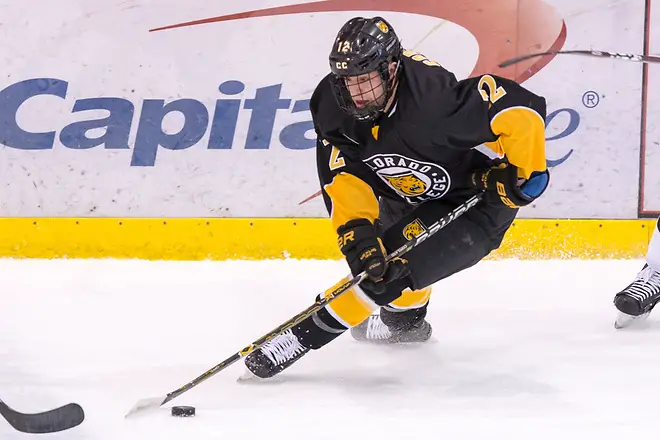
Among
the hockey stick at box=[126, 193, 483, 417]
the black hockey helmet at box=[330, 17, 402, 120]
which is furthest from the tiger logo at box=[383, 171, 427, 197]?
the black hockey helmet at box=[330, 17, 402, 120]

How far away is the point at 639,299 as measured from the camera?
2.91 metres

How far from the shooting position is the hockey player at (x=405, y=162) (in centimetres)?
226

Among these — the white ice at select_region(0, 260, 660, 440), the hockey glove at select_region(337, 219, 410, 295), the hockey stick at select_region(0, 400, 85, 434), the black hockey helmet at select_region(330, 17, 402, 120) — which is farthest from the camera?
the hockey glove at select_region(337, 219, 410, 295)

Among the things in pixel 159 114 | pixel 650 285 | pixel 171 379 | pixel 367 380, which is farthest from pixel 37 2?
pixel 650 285

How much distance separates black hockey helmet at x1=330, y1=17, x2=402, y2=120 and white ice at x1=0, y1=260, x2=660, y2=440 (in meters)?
0.72

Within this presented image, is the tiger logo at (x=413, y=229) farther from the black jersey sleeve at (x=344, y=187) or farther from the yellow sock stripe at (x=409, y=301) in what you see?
the yellow sock stripe at (x=409, y=301)

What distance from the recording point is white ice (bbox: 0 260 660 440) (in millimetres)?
2086

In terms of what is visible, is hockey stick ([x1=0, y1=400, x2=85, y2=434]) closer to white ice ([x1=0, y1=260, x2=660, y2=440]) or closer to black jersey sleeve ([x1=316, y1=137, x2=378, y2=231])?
white ice ([x1=0, y1=260, x2=660, y2=440])

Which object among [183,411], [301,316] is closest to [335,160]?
[301,316]

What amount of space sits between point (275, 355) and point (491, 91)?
0.87m

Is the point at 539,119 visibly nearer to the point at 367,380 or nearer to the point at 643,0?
the point at 367,380

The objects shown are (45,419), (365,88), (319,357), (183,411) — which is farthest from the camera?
(319,357)

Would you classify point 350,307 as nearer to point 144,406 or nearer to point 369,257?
point 369,257

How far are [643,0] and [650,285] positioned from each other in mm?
1468
